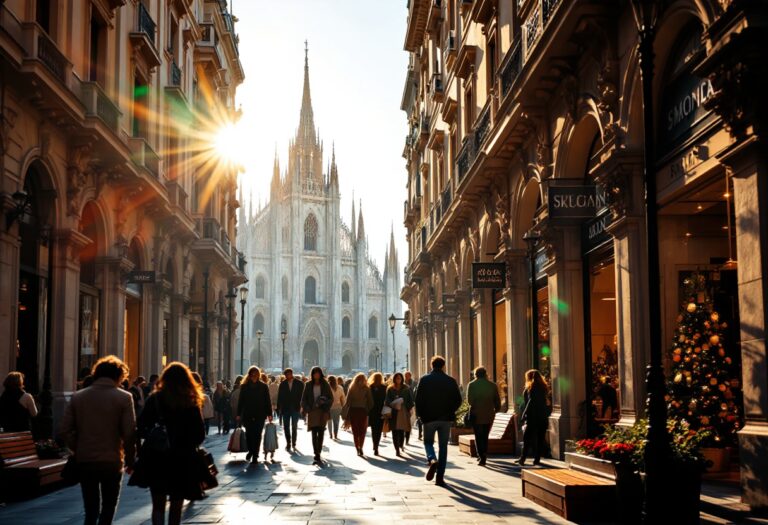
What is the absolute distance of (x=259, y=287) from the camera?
102125 mm

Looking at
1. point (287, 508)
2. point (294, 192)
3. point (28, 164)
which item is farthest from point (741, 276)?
point (294, 192)

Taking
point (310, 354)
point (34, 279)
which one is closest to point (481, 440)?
point (34, 279)

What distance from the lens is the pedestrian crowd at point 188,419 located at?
301 inches

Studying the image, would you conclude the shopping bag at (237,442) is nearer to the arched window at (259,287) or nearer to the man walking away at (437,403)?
the man walking away at (437,403)

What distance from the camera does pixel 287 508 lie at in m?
10.7

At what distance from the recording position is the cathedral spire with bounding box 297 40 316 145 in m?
119

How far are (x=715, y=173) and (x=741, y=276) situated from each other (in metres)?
1.63

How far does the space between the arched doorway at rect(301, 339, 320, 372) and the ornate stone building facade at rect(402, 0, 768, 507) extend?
248 ft

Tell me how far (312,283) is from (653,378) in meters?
97.9

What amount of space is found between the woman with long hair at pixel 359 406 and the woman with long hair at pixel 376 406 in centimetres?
58

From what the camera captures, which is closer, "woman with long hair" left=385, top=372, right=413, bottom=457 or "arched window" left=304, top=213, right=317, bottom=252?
"woman with long hair" left=385, top=372, right=413, bottom=457

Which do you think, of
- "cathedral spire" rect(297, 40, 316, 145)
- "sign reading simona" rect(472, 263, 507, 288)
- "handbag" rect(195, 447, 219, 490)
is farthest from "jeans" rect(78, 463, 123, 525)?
"cathedral spire" rect(297, 40, 316, 145)

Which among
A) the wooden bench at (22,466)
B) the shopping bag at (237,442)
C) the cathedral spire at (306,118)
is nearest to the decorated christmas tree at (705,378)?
the wooden bench at (22,466)

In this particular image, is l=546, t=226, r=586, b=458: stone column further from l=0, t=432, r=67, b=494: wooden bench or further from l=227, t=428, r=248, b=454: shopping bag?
l=0, t=432, r=67, b=494: wooden bench
